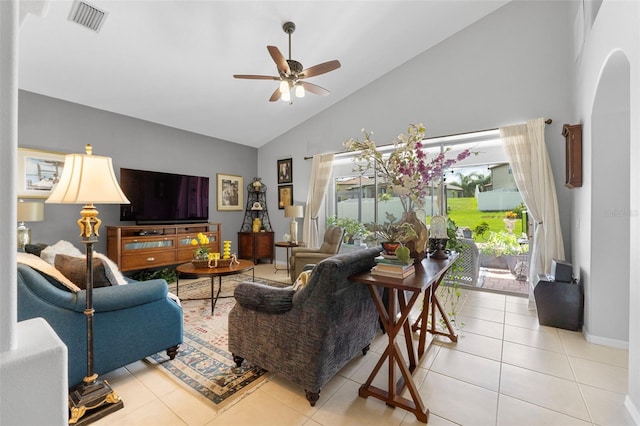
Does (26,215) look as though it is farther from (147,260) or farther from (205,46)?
(205,46)

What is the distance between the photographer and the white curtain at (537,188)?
3342mm

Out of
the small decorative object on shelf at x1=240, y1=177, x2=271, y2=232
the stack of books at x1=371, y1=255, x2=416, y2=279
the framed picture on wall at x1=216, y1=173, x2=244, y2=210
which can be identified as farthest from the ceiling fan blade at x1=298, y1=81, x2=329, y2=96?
the small decorative object on shelf at x1=240, y1=177, x2=271, y2=232

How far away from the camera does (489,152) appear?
4012 mm

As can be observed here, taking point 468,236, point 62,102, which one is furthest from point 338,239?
point 62,102

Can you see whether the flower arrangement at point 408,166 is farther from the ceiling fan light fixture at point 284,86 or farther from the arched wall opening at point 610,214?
the arched wall opening at point 610,214

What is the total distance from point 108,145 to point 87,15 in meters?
2.00

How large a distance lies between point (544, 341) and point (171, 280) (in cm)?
491

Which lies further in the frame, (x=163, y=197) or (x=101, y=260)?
(x=163, y=197)

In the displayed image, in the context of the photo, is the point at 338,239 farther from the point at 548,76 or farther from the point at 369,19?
the point at 548,76

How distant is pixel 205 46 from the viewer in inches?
133

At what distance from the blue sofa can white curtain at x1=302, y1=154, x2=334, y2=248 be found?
11.4 feet

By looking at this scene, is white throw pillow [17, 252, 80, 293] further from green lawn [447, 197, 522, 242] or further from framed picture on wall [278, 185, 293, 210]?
green lawn [447, 197, 522, 242]

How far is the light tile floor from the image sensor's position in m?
1.62

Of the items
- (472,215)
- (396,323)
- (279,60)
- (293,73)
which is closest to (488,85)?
(472,215)
